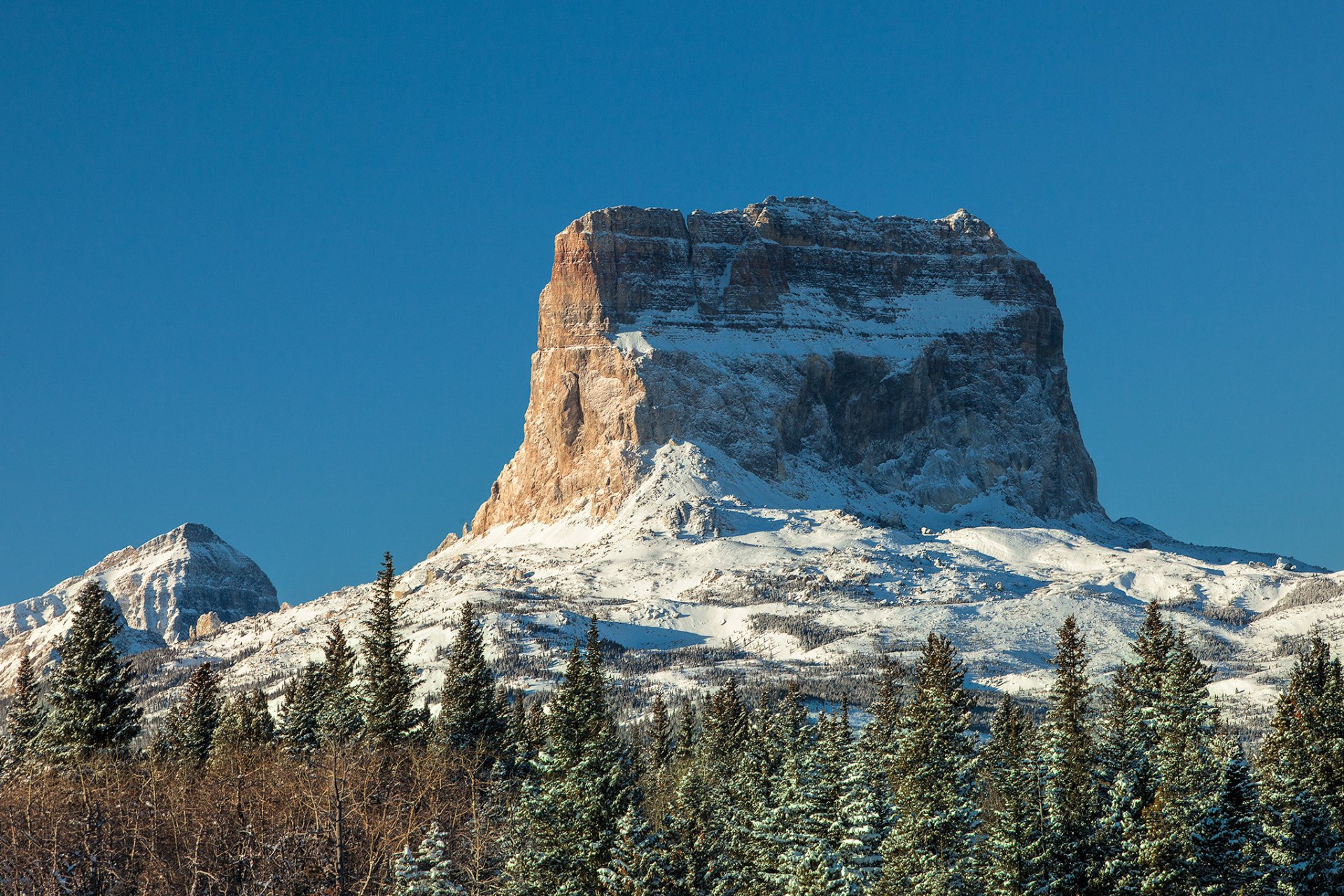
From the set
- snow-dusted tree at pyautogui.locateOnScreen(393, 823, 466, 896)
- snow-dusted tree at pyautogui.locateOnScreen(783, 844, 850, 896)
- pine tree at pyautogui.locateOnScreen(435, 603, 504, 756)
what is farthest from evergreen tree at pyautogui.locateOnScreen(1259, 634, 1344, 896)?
pine tree at pyautogui.locateOnScreen(435, 603, 504, 756)

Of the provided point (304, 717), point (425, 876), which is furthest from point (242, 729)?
point (425, 876)

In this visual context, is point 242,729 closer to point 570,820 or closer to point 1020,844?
point 570,820

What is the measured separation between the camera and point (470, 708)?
83.2 meters

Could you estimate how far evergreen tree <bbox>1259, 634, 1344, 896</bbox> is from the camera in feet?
178

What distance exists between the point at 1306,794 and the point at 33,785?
4655 cm

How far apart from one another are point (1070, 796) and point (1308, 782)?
1375 centimetres

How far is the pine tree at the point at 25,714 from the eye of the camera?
252 feet

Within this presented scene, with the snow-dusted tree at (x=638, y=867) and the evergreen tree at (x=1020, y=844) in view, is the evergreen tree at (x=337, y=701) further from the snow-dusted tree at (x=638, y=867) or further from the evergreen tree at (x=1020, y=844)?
the evergreen tree at (x=1020, y=844)

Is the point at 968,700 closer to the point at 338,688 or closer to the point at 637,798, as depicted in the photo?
the point at 637,798

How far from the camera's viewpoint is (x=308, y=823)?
52.1 metres

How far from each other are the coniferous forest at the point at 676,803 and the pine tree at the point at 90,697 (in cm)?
15

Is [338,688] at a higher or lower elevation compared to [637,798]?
higher

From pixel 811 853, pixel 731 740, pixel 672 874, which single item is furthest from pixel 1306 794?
pixel 731 740

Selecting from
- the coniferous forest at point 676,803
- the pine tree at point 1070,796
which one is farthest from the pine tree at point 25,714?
the pine tree at point 1070,796
